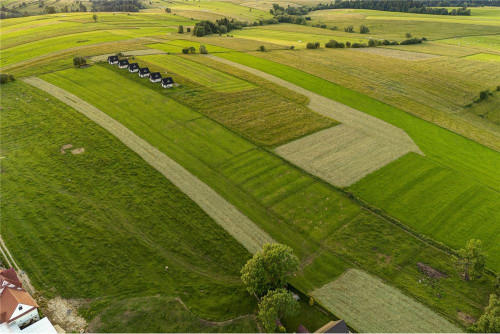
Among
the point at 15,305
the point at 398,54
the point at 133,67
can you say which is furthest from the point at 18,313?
the point at 398,54

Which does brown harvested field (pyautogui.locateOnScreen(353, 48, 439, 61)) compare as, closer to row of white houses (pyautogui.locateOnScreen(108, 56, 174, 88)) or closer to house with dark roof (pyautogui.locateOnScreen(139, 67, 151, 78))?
row of white houses (pyautogui.locateOnScreen(108, 56, 174, 88))

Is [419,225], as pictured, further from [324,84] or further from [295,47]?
[295,47]

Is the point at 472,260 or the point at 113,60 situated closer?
the point at 472,260

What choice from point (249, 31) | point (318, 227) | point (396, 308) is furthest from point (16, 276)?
point (249, 31)

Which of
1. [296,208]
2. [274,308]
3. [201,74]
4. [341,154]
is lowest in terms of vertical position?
[274,308]

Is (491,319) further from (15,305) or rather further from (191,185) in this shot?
(15,305)

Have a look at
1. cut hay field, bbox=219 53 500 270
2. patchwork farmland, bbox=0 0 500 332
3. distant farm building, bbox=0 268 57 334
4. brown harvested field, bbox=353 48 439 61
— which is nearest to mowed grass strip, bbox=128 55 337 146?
patchwork farmland, bbox=0 0 500 332

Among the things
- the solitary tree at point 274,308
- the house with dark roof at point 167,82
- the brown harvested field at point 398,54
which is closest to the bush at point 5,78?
the house with dark roof at point 167,82
